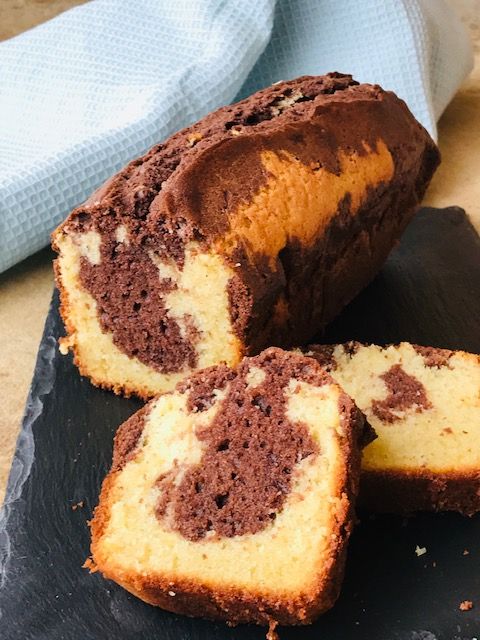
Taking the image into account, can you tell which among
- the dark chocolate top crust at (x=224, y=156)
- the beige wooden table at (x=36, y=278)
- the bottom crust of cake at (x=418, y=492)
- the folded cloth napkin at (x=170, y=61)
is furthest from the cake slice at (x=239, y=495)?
the folded cloth napkin at (x=170, y=61)

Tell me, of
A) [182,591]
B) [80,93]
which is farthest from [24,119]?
[182,591]

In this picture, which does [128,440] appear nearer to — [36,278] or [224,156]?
[224,156]

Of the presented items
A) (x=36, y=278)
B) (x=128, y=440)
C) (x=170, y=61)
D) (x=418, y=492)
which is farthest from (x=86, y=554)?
(x=170, y=61)

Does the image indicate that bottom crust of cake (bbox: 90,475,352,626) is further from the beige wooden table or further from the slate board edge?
the beige wooden table

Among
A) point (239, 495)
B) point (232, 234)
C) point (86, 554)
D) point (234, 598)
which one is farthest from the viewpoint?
point (232, 234)

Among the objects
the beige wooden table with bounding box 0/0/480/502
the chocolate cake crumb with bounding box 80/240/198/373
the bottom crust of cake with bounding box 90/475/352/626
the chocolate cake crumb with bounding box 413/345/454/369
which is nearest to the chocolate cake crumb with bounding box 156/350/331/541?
the bottom crust of cake with bounding box 90/475/352/626

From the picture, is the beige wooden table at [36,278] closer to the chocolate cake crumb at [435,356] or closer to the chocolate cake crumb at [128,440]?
the chocolate cake crumb at [128,440]
